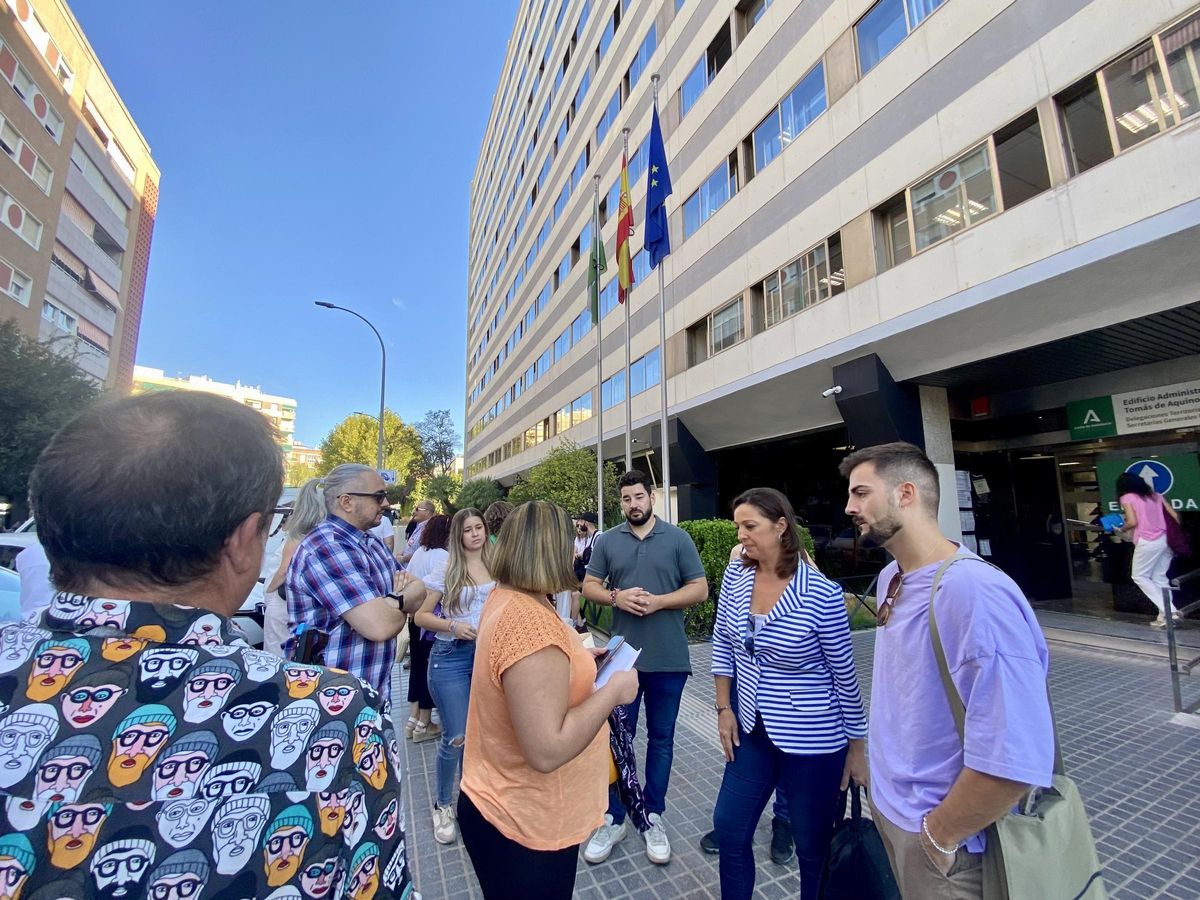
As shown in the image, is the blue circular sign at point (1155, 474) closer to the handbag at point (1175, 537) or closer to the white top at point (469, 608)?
the handbag at point (1175, 537)

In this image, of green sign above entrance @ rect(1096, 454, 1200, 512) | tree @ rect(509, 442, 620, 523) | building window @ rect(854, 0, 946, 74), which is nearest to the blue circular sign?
green sign above entrance @ rect(1096, 454, 1200, 512)

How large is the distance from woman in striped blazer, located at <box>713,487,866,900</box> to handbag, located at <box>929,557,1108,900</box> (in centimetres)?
69

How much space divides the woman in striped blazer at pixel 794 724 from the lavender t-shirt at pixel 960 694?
0.34 metres

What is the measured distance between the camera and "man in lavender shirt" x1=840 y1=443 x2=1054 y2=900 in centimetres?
130

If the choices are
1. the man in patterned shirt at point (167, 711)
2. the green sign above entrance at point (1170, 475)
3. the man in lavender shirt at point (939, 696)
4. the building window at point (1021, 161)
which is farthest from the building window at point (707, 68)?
the man in patterned shirt at point (167, 711)

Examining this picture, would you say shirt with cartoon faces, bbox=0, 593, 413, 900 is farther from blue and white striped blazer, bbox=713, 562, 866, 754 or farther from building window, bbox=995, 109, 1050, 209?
building window, bbox=995, 109, 1050, 209

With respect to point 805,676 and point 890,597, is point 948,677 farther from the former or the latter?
point 805,676

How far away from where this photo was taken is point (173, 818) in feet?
2.13

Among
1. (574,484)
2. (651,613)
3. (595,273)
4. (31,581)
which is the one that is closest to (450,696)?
(651,613)

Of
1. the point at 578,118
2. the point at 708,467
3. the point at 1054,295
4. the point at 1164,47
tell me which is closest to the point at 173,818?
the point at 1054,295

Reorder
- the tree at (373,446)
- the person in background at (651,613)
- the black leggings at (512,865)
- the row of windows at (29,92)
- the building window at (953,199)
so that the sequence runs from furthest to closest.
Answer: the tree at (373,446) → the row of windows at (29,92) → the building window at (953,199) → the person in background at (651,613) → the black leggings at (512,865)

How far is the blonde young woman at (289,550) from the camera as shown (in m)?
3.43

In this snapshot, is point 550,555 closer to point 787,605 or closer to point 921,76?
point 787,605

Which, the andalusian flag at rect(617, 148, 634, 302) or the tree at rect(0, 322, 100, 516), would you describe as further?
the tree at rect(0, 322, 100, 516)
